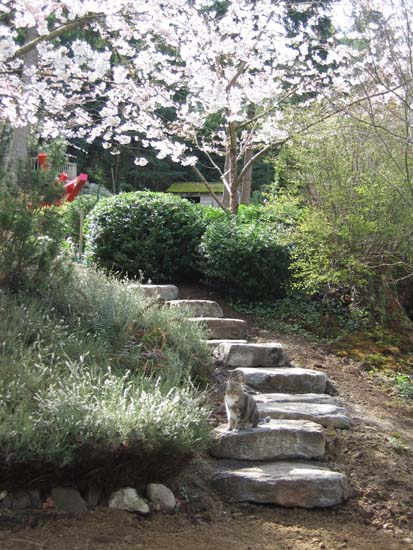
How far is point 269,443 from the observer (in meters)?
4.26

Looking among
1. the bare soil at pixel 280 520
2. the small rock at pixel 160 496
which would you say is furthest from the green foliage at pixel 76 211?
the small rock at pixel 160 496

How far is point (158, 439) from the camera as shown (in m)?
3.41

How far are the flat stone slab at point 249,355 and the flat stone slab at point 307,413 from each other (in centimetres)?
81

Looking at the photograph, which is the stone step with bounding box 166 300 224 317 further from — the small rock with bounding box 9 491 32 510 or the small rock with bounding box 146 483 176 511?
the small rock with bounding box 9 491 32 510

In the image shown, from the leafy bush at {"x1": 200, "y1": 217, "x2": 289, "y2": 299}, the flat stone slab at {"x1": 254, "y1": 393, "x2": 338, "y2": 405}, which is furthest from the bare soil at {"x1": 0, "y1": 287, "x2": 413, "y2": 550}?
the leafy bush at {"x1": 200, "y1": 217, "x2": 289, "y2": 299}

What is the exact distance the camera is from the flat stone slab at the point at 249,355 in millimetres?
5750

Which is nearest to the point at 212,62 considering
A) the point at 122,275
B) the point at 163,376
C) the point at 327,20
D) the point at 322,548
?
the point at 122,275

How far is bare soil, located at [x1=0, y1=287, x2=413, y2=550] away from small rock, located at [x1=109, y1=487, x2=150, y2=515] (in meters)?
0.05

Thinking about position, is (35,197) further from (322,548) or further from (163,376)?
(322,548)

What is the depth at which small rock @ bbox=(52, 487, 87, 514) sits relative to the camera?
322cm

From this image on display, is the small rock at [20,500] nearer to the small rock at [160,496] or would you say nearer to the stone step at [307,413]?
the small rock at [160,496]

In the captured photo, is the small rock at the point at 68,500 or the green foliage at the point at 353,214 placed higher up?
the green foliage at the point at 353,214

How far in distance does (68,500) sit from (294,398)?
2.38m

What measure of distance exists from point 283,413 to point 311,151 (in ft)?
13.9
